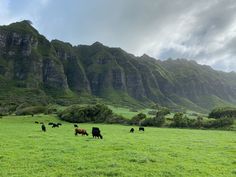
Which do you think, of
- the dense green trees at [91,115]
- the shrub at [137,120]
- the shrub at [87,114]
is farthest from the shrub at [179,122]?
the shrub at [87,114]

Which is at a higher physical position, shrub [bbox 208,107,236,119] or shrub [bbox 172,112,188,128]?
shrub [bbox 208,107,236,119]

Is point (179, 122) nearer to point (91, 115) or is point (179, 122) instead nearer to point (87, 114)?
point (91, 115)

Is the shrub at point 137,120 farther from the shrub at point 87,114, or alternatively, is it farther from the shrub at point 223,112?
the shrub at point 223,112

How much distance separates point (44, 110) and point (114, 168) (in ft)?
450

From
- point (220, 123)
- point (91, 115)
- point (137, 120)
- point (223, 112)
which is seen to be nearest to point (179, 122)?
point (220, 123)

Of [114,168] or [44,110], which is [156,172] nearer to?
[114,168]

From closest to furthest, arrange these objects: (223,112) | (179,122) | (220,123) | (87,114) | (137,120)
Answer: (220,123) < (179,122) < (137,120) < (87,114) < (223,112)

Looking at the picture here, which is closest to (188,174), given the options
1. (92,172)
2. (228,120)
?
(92,172)

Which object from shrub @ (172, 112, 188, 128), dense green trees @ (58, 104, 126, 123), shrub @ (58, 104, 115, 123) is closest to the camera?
shrub @ (172, 112, 188, 128)

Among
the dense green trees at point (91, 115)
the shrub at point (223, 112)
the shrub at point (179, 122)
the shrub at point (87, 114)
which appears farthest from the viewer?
the shrub at point (223, 112)

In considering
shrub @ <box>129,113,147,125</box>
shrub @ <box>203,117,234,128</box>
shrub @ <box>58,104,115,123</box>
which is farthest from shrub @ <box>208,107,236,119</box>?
shrub @ <box>58,104,115,123</box>

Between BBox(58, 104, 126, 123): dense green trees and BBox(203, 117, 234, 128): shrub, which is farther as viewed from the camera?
BBox(58, 104, 126, 123): dense green trees

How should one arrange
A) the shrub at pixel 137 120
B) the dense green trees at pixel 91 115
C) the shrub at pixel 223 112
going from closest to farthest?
the shrub at pixel 137 120
the dense green trees at pixel 91 115
the shrub at pixel 223 112

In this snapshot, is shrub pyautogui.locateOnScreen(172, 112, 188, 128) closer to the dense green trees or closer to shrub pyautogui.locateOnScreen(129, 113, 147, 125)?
shrub pyautogui.locateOnScreen(129, 113, 147, 125)
